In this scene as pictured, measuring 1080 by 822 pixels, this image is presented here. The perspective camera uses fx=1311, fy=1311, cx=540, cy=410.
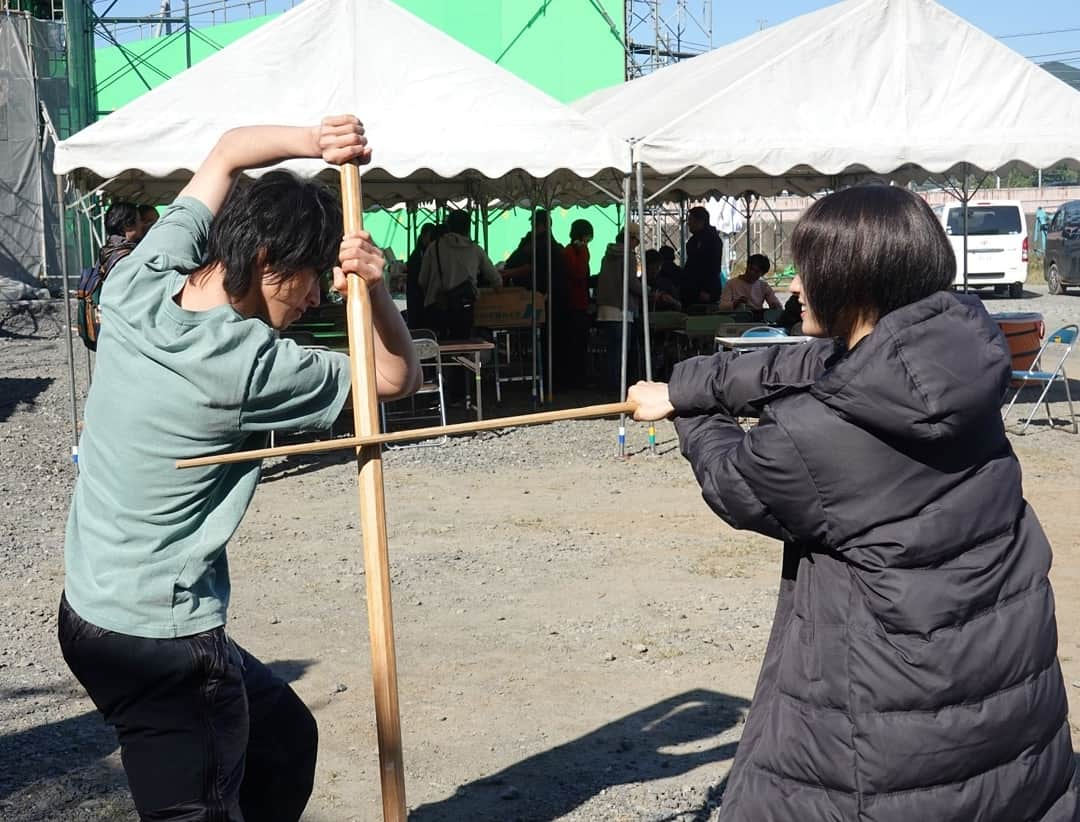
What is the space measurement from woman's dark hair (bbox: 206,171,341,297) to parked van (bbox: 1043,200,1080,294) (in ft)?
77.8

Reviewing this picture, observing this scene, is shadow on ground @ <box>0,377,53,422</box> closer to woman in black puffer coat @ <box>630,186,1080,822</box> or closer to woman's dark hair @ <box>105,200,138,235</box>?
woman's dark hair @ <box>105,200,138,235</box>

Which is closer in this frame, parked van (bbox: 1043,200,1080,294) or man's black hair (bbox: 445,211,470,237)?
man's black hair (bbox: 445,211,470,237)

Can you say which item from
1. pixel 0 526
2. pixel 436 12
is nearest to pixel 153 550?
pixel 0 526

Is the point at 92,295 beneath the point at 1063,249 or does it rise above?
beneath

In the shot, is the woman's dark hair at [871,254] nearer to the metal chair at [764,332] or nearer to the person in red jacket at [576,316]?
the metal chair at [764,332]

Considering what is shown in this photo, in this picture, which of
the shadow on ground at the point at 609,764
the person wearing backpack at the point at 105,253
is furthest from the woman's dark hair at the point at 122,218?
the shadow on ground at the point at 609,764

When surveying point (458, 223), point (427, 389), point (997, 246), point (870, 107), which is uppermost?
point (870, 107)

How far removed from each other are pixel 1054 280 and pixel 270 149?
2485 centimetres

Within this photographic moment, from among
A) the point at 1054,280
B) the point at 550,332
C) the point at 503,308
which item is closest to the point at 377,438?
the point at 503,308

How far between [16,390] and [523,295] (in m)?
5.36

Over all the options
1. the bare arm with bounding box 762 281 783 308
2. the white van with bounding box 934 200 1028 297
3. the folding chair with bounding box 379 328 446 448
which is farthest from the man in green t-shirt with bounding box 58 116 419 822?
the white van with bounding box 934 200 1028 297

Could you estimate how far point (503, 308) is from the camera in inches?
502

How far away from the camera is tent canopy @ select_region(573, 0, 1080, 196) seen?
10.0 metres

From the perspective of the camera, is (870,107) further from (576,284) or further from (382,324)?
(382,324)
